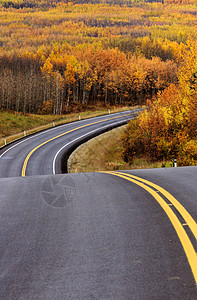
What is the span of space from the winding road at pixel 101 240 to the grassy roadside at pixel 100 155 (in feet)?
50.6

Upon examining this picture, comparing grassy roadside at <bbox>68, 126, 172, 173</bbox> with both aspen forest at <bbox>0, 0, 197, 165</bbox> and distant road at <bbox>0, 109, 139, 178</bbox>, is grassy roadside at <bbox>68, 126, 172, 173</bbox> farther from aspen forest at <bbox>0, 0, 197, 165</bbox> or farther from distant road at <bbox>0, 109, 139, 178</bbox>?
aspen forest at <bbox>0, 0, 197, 165</bbox>

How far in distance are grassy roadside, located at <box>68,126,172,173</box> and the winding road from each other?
50.6ft

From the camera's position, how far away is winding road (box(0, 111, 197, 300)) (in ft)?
10.5

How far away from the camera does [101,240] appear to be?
4.33 m

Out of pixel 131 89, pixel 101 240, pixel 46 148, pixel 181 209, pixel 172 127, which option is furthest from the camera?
pixel 131 89

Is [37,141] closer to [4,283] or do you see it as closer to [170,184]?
[170,184]

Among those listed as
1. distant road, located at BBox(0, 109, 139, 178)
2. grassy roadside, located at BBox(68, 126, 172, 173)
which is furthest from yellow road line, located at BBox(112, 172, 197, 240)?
distant road, located at BBox(0, 109, 139, 178)

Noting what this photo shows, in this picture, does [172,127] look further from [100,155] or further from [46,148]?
[46,148]

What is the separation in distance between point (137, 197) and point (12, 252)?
3.22m

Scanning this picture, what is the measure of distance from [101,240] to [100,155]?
24.9 m

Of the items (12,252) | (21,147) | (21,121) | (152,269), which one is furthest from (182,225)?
(21,121)

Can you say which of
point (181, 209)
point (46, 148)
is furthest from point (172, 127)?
point (181, 209)

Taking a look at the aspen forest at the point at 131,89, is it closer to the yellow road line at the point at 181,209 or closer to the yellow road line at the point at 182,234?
the yellow road line at the point at 181,209

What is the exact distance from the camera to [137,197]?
21.2ft
